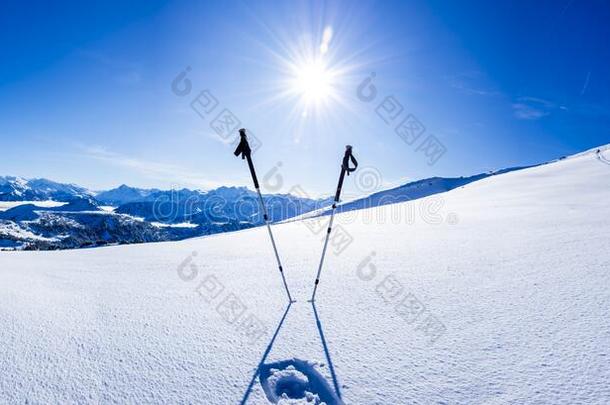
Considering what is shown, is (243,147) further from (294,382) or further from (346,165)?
(294,382)

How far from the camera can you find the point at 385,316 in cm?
429

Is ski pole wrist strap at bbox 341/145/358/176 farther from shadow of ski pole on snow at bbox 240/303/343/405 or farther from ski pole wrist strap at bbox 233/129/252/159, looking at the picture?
shadow of ski pole on snow at bbox 240/303/343/405

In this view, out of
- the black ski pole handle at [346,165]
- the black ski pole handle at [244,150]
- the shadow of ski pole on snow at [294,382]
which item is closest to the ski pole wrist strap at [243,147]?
the black ski pole handle at [244,150]

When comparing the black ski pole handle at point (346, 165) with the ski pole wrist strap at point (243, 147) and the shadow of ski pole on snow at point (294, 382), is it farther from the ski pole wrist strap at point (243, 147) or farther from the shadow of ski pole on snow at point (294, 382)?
the shadow of ski pole on snow at point (294, 382)

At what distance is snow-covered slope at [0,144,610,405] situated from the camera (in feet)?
9.45

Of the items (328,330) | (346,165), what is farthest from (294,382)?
(346,165)

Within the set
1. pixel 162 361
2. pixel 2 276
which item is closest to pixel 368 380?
pixel 162 361

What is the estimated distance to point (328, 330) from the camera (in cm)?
393

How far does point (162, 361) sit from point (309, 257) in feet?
15.9

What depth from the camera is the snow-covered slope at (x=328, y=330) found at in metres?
2.88

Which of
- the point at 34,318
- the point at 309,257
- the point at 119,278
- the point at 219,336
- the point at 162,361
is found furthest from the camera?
the point at 309,257

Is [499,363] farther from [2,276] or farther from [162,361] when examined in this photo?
[2,276]

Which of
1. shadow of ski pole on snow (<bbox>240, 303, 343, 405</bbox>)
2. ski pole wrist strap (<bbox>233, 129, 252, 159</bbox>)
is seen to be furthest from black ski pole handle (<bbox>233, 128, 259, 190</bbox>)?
shadow of ski pole on snow (<bbox>240, 303, 343, 405</bbox>)

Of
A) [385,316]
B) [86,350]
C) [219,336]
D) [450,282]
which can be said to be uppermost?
[450,282]
